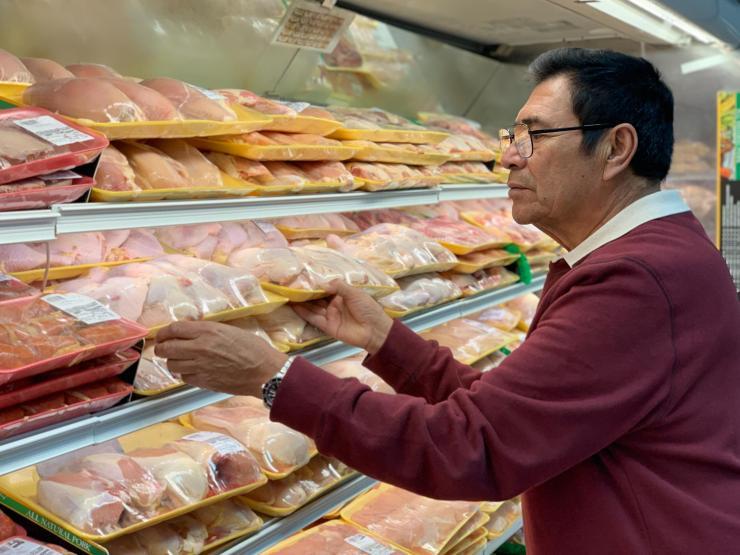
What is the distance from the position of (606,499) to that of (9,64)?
156 centimetres

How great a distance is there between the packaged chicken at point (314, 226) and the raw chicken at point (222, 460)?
2.78 ft

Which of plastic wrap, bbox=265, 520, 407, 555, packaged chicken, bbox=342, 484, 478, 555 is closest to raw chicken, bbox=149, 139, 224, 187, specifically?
plastic wrap, bbox=265, 520, 407, 555

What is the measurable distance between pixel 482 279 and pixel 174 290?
1646 millimetres

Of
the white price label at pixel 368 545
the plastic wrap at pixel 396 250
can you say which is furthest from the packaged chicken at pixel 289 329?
the white price label at pixel 368 545

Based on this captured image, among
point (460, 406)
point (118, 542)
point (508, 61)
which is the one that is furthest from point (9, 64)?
point (508, 61)

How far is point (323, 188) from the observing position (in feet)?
8.14

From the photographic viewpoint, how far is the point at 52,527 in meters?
1.68

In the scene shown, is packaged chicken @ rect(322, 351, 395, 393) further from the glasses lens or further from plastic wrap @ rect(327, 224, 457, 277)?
the glasses lens

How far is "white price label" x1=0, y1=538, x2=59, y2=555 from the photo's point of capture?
1.60 meters

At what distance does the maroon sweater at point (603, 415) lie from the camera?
1.56 metres

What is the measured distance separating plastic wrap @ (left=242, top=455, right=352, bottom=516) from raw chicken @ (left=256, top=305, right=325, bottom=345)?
0.36m

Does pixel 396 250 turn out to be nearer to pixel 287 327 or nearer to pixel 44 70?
pixel 287 327

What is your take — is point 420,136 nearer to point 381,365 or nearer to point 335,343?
point 335,343

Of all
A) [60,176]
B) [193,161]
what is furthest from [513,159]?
[60,176]
